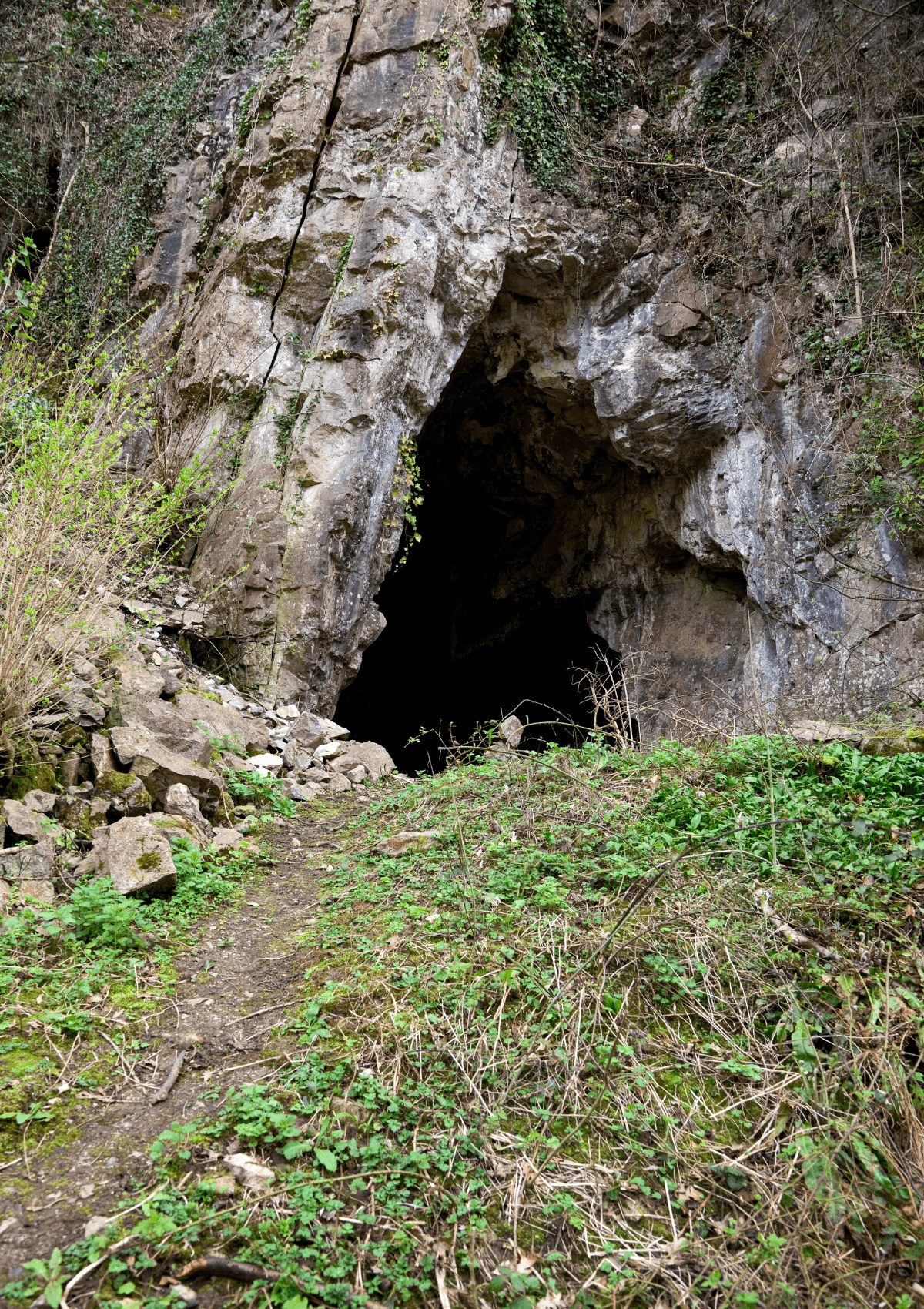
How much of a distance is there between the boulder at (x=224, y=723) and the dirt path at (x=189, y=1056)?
1511 mm

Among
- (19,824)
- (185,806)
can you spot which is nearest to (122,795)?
(185,806)

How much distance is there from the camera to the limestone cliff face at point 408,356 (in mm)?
7324

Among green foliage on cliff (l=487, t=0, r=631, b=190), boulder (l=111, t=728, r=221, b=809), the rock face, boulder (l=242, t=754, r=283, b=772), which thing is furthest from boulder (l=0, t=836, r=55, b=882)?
green foliage on cliff (l=487, t=0, r=631, b=190)

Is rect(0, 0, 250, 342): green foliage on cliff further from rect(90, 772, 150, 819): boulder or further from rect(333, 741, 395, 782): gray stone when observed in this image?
rect(90, 772, 150, 819): boulder

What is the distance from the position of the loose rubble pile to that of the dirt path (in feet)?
1.54

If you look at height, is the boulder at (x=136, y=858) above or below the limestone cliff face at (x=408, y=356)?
below

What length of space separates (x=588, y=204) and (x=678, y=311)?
1702 millimetres

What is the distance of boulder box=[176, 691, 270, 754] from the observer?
5078 millimetres

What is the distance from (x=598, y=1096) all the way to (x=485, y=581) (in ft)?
37.3

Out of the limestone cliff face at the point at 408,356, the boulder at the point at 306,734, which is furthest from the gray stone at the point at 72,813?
the limestone cliff face at the point at 408,356

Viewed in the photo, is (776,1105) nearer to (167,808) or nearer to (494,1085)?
(494,1085)

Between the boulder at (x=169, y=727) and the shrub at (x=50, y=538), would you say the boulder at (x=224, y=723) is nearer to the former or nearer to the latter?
Answer: the boulder at (x=169, y=727)

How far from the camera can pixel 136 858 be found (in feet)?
10.6

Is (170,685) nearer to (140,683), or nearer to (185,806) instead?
(140,683)
